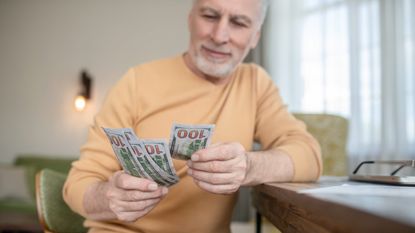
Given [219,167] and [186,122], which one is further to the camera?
[186,122]

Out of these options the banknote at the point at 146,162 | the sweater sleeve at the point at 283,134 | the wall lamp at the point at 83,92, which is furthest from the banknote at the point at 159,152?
the wall lamp at the point at 83,92

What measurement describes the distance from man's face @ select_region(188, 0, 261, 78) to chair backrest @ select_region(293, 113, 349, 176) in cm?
108

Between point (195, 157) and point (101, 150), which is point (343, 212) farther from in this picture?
point (101, 150)

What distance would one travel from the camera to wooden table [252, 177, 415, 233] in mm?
374

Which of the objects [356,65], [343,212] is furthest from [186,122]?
[356,65]

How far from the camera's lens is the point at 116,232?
113cm

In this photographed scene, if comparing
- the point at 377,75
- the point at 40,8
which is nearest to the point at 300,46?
the point at 377,75

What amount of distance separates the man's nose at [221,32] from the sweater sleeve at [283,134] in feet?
0.70

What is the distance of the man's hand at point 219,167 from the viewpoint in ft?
2.74

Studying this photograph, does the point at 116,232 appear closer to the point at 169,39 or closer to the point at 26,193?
the point at 26,193

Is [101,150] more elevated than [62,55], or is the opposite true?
[62,55]

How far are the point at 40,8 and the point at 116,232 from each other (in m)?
4.46

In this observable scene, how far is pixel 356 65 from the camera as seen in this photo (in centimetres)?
357

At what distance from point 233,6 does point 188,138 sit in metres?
0.52
